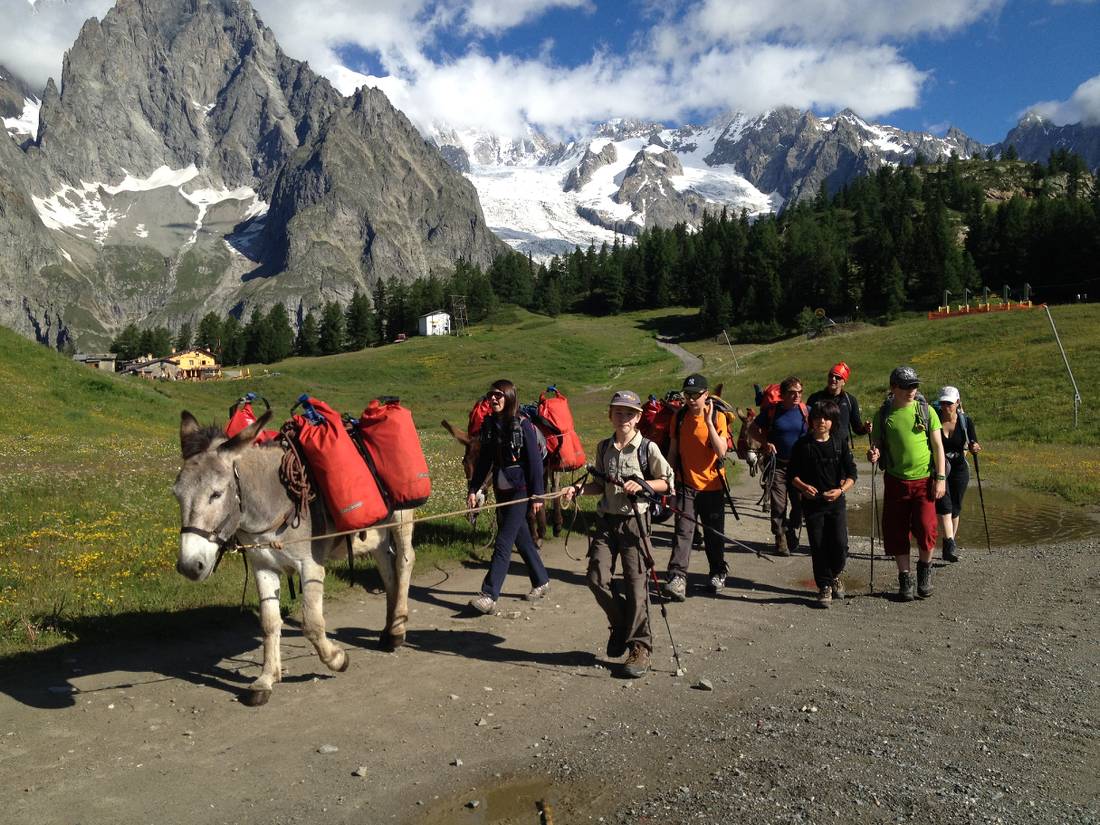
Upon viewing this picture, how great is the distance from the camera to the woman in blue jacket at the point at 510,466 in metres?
10.2

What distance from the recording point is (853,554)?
43.8 feet

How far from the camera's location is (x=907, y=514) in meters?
10.4

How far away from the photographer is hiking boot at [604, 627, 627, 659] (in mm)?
7801

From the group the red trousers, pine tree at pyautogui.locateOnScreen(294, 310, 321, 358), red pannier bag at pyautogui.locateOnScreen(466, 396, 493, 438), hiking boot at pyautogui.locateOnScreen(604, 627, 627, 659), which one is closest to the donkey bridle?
hiking boot at pyautogui.locateOnScreen(604, 627, 627, 659)

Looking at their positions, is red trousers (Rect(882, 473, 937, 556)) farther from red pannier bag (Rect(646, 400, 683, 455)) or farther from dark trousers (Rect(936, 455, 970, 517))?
red pannier bag (Rect(646, 400, 683, 455))

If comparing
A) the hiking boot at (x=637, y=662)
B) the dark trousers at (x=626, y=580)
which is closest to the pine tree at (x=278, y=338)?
the dark trousers at (x=626, y=580)

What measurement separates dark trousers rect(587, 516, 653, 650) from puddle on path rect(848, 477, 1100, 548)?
8882 mm

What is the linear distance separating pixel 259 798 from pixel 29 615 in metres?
5.07

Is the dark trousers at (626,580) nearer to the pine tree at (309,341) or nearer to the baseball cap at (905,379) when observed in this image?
the baseball cap at (905,379)

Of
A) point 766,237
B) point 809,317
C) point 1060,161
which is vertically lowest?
point 809,317

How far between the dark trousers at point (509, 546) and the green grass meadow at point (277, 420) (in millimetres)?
2452

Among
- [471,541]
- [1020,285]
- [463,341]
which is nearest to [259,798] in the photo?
[471,541]

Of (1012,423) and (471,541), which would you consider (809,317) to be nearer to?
(1012,423)

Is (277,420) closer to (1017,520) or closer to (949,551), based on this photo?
(1017,520)
